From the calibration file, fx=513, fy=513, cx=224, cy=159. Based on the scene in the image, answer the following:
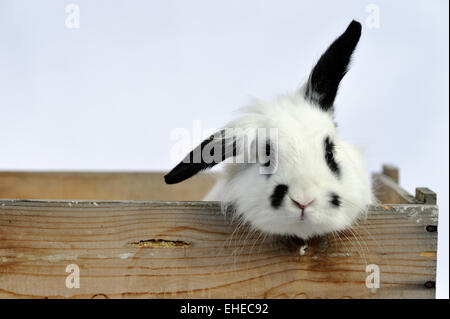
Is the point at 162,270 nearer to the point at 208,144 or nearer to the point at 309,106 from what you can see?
the point at 208,144

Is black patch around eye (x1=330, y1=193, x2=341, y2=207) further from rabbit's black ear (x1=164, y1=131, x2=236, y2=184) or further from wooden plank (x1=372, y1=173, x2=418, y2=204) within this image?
wooden plank (x1=372, y1=173, x2=418, y2=204)

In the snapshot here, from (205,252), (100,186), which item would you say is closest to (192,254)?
(205,252)

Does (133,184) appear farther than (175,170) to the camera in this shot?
Yes

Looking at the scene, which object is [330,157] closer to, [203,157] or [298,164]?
[298,164]

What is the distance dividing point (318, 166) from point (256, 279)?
0.35 m

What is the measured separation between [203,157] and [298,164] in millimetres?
241

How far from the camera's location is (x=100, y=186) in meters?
2.76

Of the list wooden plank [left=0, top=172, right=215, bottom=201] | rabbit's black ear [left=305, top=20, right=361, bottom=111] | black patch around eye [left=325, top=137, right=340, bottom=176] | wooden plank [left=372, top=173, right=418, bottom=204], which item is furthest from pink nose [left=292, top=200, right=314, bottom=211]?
wooden plank [left=0, top=172, right=215, bottom=201]

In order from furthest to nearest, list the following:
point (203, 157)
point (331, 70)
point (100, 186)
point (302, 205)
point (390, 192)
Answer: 1. point (100, 186)
2. point (390, 192)
3. point (331, 70)
4. point (203, 157)
5. point (302, 205)

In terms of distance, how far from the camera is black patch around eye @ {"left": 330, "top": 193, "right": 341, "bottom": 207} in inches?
46.2

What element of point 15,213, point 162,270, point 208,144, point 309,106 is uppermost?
point 309,106

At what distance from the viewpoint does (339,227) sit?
1221mm

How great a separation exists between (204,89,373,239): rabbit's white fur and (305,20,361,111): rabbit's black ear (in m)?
0.05
